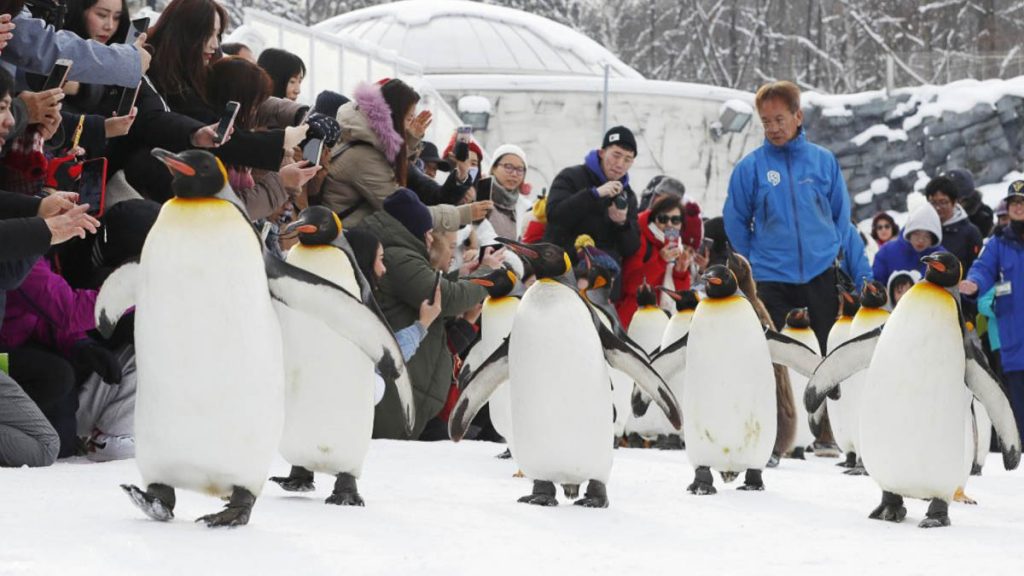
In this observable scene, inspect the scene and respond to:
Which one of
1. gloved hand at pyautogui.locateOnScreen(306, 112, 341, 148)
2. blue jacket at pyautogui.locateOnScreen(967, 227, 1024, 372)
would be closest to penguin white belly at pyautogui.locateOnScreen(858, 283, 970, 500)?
gloved hand at pyautogui.locateOnScreen(306, 112, 341, 148)

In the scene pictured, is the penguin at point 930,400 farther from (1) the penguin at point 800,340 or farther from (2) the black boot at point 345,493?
(1) the penguin at point 800,340

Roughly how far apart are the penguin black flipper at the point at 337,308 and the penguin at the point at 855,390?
297 cm

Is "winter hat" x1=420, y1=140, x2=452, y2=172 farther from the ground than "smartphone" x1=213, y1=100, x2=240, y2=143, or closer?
closer

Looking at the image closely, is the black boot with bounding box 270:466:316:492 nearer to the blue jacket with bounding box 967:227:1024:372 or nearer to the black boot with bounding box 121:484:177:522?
the black boot with bounding box 121:484:177:522

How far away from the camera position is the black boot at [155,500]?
328 cm

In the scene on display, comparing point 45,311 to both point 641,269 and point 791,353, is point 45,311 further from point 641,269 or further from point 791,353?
point 641,269

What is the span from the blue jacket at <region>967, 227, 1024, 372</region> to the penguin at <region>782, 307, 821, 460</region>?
1409 mm

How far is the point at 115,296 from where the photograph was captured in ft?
12.1

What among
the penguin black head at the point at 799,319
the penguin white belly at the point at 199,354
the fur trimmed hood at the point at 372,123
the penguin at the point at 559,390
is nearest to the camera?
the penguin white belly at the point at 199,354

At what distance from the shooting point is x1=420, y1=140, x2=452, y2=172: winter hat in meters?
7.65

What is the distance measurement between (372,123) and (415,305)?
2.76 ft

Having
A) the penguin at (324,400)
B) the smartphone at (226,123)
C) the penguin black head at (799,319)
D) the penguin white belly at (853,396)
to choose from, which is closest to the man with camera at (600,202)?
the penguin black head at (799,319)

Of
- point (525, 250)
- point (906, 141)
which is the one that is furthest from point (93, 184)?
point (906, 141)

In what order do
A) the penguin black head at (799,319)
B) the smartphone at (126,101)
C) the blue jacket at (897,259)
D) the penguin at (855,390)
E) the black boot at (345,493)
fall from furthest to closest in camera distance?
the blue jacket at (897,259), the penguin black head at (799,319), the penguin at (855,390), the smartphone at (126,101), the black boot at (345,493)
